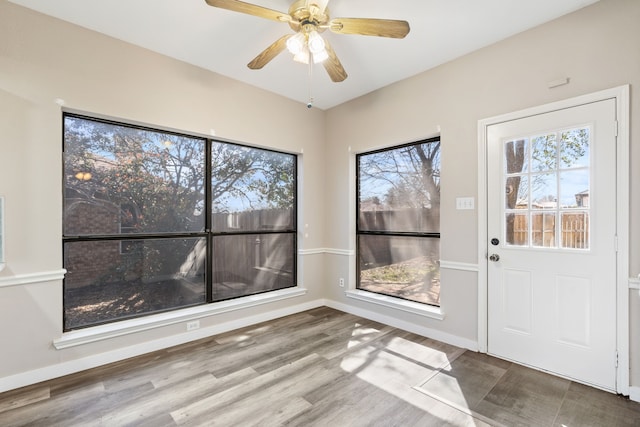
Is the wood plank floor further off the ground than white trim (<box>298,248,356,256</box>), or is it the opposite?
white trim (<box>298,248,356,256</box>)

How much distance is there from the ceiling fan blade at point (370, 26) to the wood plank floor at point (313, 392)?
2542mm

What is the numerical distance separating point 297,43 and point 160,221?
2129 millimetres

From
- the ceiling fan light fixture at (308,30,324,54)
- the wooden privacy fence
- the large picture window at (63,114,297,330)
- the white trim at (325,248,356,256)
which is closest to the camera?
the ceiling fan light fixture at (308,30,324,54)

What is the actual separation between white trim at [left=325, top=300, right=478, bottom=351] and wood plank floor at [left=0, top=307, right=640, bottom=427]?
0.10 metres

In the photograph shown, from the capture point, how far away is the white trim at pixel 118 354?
2221mm

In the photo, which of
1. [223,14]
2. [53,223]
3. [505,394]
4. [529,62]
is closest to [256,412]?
[505,394]

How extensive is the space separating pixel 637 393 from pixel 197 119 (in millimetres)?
4259

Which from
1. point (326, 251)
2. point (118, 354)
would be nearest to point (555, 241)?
point (326, 251)

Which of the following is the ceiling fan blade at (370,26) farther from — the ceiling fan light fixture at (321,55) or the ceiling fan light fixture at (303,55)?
the ceiling fan light fixture at (303,55)

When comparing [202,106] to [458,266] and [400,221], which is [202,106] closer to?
[400,221]

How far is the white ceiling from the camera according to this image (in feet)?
7.23

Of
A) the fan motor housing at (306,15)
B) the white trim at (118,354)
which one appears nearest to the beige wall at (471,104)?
the white trim at (118,354)

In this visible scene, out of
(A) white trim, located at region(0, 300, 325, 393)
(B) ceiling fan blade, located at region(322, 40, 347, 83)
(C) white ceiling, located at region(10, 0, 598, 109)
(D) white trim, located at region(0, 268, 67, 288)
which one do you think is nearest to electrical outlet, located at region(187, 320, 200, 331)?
(A) white trim, located at region(0, 300, 325, 393)

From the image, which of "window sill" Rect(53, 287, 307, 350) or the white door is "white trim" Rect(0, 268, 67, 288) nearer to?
"window sill" Rect(53, 287, 307, 350)
